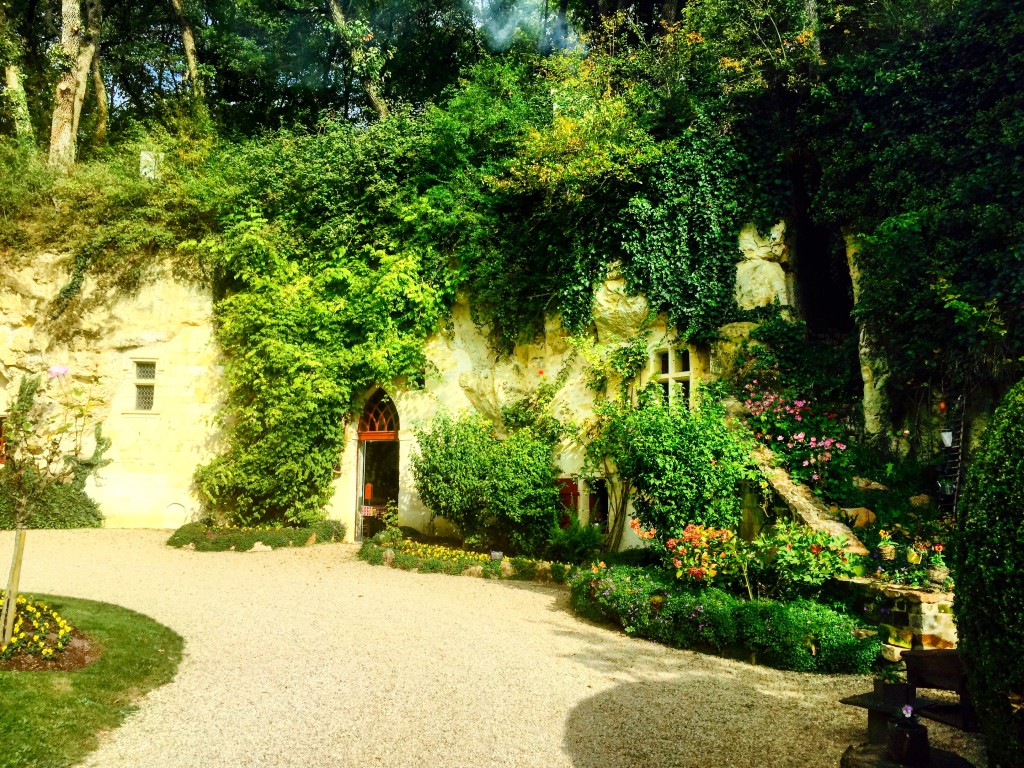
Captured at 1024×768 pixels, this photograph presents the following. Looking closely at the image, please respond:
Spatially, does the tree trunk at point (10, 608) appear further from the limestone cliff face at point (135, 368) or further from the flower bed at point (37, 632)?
the limestone cliff face at point (135, 368)

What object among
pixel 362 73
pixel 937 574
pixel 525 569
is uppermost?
pixel 362 73

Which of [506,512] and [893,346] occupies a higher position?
[893,346]

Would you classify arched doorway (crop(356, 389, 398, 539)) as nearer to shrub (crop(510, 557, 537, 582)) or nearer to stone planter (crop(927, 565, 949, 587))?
shrub (crop(510, 557, 537, 582))

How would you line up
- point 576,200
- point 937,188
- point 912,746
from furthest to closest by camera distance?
point 576,200, point 937,188, point 912,746

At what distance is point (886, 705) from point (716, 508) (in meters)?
4.32

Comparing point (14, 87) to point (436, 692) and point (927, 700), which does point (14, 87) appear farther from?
point (927, 700)

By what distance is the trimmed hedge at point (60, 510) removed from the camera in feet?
40.8

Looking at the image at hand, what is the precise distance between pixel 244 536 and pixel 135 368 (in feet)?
16.6

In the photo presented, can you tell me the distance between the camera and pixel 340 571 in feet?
32.3

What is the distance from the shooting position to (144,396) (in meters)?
13.5

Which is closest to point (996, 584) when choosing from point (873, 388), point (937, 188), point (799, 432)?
point (799, 432)

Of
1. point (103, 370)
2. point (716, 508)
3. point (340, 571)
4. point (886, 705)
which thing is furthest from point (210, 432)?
point (886, 705)

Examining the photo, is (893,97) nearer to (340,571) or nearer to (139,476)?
(340,571)

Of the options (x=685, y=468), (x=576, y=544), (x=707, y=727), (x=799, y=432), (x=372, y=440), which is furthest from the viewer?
(x=372, y=440)
